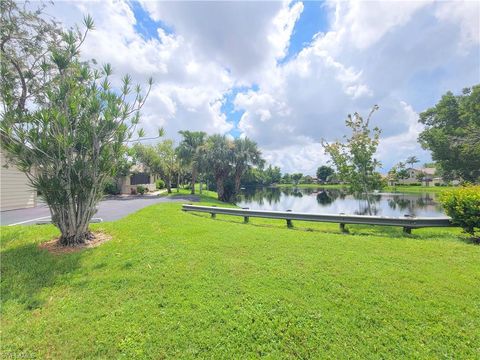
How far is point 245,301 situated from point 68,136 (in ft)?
19.0

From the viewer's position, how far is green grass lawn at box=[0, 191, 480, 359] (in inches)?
103

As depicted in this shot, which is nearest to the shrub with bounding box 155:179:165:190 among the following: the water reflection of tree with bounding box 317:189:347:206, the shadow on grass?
the water reflection of tree with bounding box 317:189:347:206

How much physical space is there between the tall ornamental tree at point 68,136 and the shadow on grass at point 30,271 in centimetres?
83

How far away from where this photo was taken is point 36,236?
255 inches

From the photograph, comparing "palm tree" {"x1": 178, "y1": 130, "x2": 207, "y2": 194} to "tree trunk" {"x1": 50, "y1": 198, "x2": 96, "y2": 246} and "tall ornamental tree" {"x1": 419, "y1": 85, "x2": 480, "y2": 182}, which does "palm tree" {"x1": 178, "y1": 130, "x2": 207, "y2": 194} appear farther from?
"tall ornamental tree" {"x1": 419, "y1": 85, "x2": 480, "y2": 182}

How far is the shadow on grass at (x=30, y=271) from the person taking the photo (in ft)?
12.1

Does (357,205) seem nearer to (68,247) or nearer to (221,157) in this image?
(221,157)

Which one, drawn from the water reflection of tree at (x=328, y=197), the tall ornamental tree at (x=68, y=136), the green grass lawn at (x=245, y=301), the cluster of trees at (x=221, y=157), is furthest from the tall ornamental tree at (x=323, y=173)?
the tall ornamental tree at (x=68, y=136)

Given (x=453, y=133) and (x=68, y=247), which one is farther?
(x=453, y=133)

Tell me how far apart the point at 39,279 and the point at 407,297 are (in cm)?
633

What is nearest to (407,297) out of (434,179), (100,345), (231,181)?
(100,345)

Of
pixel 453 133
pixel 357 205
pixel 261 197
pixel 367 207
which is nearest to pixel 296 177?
pixel 261 197

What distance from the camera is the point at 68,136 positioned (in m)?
5.61

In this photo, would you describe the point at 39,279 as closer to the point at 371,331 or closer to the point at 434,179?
the point at 371,331
